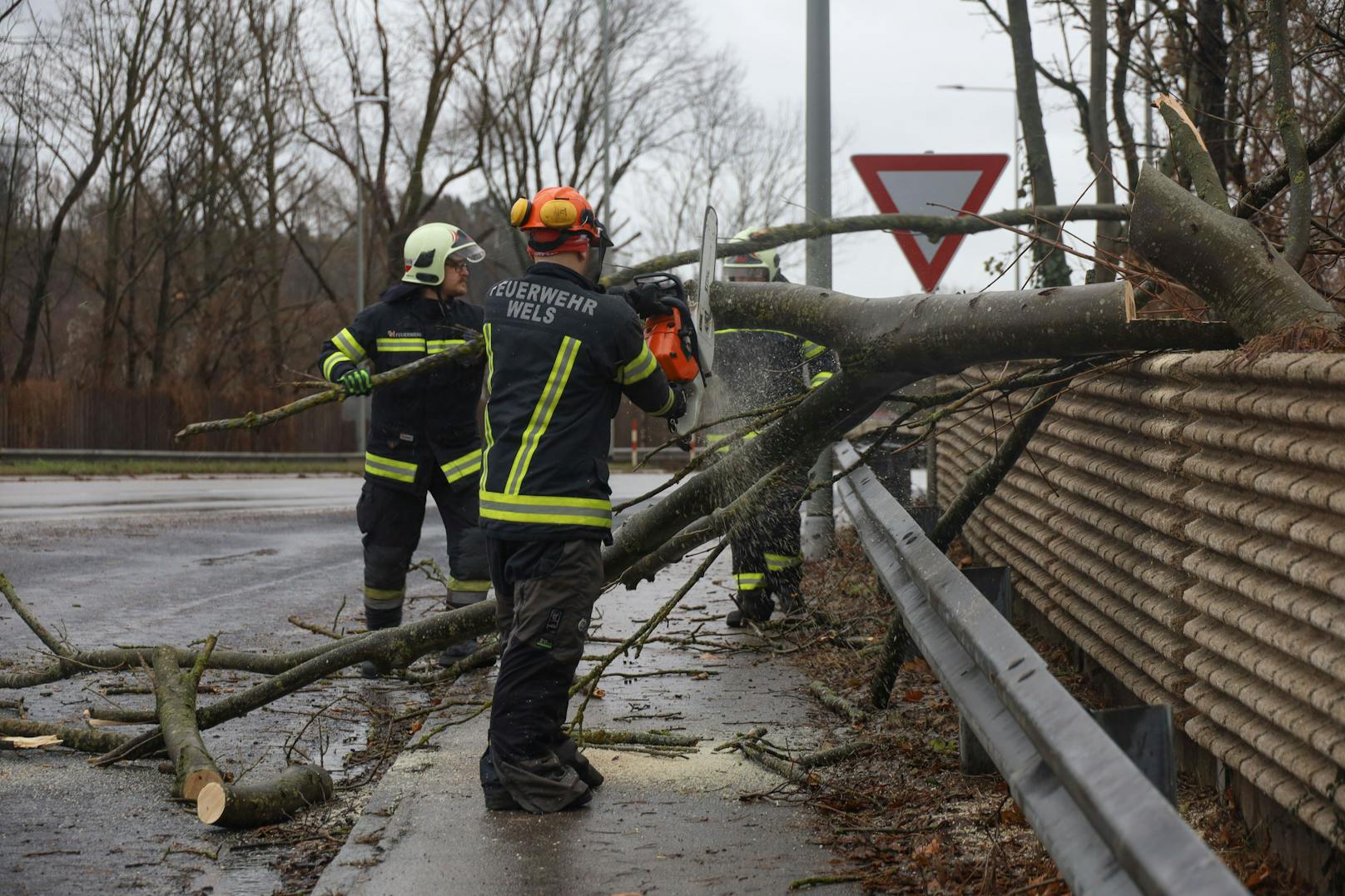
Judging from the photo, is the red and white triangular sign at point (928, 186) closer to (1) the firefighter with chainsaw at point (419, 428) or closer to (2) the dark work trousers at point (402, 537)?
(1) the firefighter with chainsaw at point (419, 428)

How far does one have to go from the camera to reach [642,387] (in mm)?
4641

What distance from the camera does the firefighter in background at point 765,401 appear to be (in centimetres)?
749

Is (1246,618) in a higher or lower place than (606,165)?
lower

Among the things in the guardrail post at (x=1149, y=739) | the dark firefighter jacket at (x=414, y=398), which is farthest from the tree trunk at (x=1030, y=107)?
the guardrail post at (x=1149, y=739)

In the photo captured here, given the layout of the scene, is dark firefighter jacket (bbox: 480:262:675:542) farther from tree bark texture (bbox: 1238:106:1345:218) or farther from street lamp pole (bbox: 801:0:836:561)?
street lamp pole (bbox: 801:0:836:561)

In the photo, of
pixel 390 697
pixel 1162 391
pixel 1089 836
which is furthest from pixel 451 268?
pixel 1089 836

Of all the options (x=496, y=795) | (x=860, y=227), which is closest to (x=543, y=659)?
(x=496, y=795)

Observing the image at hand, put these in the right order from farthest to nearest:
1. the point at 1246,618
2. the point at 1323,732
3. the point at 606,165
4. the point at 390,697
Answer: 1. the point at 606,165
2. the point at 390,697
3. the point at 1246,618
4. the point at 1323,732

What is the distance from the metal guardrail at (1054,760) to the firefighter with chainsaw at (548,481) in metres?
1.10

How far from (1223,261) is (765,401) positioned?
4033mm

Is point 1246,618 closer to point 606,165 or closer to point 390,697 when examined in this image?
point 390,697

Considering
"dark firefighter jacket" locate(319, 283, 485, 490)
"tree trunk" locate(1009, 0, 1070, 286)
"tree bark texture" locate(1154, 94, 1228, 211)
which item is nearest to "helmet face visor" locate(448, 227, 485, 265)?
"dark firefighter jacket" locate(319, 283, 485, 490)

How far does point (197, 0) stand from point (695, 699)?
1141 inches

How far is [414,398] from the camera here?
698 centimetres
